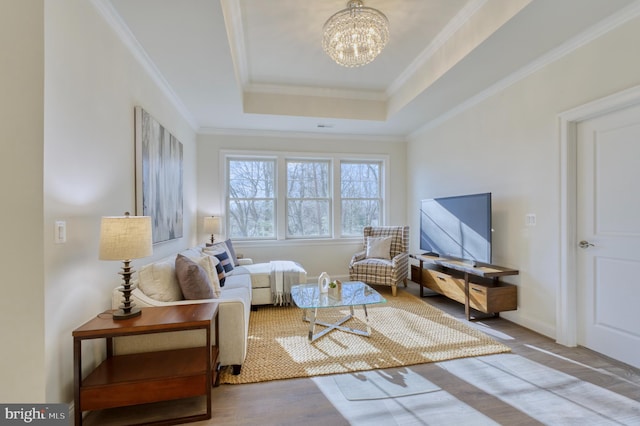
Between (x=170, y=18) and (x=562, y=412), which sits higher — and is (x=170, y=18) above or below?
above

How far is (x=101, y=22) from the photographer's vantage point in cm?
195

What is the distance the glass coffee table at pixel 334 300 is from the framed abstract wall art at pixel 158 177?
153 cm

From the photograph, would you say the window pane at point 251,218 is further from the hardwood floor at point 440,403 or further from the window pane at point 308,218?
the hardwood floor at point 440,403

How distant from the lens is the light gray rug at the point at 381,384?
1934mm

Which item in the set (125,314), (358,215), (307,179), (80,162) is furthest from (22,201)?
(358,215)

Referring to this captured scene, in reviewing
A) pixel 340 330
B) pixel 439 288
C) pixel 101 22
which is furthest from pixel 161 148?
pixel 439 288

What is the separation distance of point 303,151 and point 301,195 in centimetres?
77

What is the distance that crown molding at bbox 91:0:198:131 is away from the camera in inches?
76.9

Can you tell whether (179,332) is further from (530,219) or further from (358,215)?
(358,215)

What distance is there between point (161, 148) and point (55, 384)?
7.01 ft

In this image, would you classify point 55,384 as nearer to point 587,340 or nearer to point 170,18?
point 170,18

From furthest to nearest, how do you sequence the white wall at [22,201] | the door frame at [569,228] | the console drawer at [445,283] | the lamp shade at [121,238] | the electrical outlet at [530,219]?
the console drawer at [445,283], the electrical outlet at [530,219], the door frame at [569,228], the lamp shade at [121,238], the white wall at [22,201]

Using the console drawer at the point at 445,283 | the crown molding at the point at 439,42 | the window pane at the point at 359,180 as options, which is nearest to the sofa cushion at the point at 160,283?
the console drawer at the point at 445,283

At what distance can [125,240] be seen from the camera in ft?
5.57
